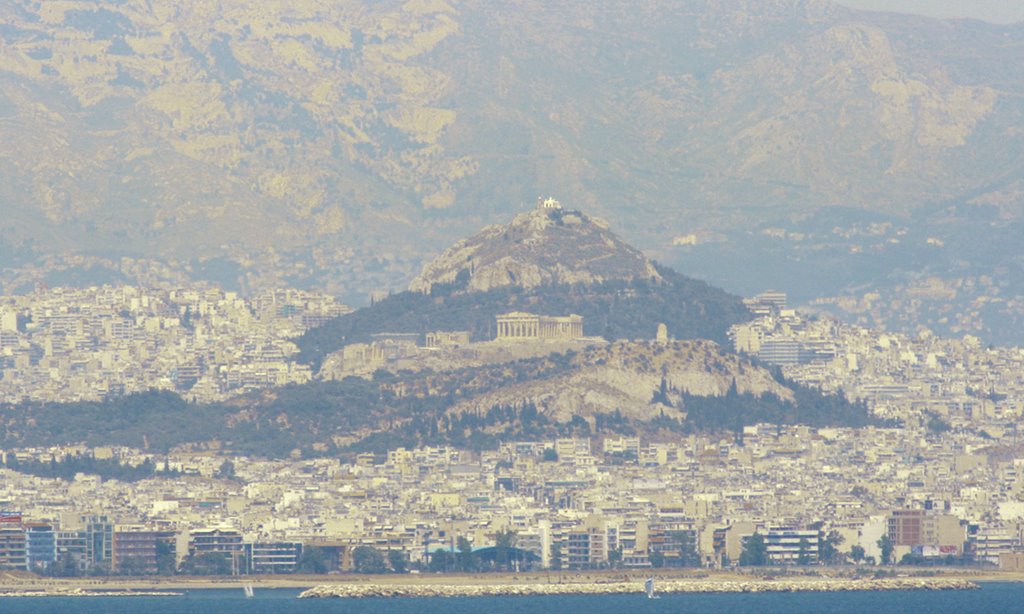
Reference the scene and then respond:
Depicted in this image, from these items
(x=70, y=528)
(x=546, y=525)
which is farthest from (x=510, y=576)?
(x=70, y=528)

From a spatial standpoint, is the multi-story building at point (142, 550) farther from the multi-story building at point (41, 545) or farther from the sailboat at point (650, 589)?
the sailboat at point (650, 589)

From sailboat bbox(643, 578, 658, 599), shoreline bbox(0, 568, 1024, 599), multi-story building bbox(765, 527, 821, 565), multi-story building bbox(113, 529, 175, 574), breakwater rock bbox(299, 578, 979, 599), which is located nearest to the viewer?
sailboat bbox(643, 578, 658, 599)

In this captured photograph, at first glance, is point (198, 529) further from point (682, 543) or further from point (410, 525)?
point (682, 543)

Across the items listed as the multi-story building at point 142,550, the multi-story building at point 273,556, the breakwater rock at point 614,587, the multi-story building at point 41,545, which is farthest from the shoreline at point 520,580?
the multi-story building at point 41,545

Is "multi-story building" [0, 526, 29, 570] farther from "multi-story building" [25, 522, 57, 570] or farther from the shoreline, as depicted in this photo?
the shoreline

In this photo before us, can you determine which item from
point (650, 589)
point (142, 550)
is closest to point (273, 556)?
point (142, 550)

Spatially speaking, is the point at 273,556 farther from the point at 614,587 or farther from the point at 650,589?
the point at 650,589

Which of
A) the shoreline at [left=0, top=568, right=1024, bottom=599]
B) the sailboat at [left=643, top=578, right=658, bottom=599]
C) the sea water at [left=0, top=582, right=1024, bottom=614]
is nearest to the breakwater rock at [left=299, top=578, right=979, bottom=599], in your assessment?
the shoreline at [left=0, top=568, right=1024, bottom=599]
